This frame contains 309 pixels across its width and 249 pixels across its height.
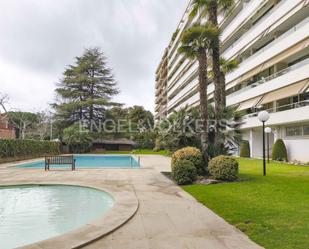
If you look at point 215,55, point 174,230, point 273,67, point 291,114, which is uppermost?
point 273,67

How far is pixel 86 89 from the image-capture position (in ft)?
194

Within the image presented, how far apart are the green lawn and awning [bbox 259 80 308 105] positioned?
44.8 ft

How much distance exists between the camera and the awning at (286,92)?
2445 centimetres

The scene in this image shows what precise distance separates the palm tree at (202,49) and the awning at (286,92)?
11.9m

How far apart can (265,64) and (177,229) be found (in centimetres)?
2781

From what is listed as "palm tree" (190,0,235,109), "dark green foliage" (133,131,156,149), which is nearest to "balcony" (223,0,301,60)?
"palm tree" (190,0,235,109)

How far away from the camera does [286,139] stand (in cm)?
2881

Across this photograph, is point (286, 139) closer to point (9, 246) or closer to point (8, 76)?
point (9, 246)

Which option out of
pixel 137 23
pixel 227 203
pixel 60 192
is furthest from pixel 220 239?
pixel 137 23

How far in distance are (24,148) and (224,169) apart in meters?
24.6

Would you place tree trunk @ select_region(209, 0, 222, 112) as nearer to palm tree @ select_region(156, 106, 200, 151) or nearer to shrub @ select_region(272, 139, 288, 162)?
palm tree @ select_region(156, 106, 200, 151)

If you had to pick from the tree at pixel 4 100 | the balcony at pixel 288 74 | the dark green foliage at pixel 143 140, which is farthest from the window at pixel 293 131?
the tree at pixel 4 100

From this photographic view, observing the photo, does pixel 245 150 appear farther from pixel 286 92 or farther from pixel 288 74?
pixel 288 74

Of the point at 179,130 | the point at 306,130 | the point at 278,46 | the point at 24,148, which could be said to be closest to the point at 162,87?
the point at 24,148
